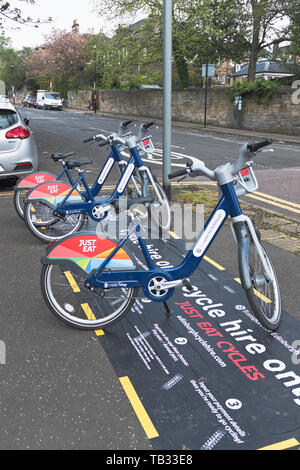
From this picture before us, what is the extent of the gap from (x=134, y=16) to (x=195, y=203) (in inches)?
1082

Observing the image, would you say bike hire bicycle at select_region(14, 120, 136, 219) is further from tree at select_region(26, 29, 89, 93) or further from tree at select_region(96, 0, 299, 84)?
tree at select_region(26, 29, 89, 93)

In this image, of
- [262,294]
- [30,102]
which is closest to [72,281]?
[262,294]

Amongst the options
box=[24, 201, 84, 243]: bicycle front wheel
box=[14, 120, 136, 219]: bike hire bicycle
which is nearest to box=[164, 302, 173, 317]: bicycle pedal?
box=[24, 201, 84, 243]: bicycle front wheel

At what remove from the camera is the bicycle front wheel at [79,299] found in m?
3.52

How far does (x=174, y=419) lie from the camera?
259cm

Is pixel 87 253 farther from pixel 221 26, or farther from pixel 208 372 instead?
pixel 221 26

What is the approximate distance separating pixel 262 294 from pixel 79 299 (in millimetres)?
1458

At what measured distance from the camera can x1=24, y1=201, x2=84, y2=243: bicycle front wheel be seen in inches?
219

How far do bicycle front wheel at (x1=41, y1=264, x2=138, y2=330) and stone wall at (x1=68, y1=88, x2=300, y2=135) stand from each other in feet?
69.9

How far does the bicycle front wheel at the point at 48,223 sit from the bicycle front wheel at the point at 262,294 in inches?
106

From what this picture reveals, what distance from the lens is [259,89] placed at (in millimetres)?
24844

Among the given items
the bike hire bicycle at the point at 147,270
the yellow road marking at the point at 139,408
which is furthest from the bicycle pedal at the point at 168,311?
the yellow road marking at the point at 139,408

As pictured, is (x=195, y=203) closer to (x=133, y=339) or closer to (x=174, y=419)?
(x=133, y=339)

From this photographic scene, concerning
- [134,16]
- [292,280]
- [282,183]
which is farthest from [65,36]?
[292,280]
